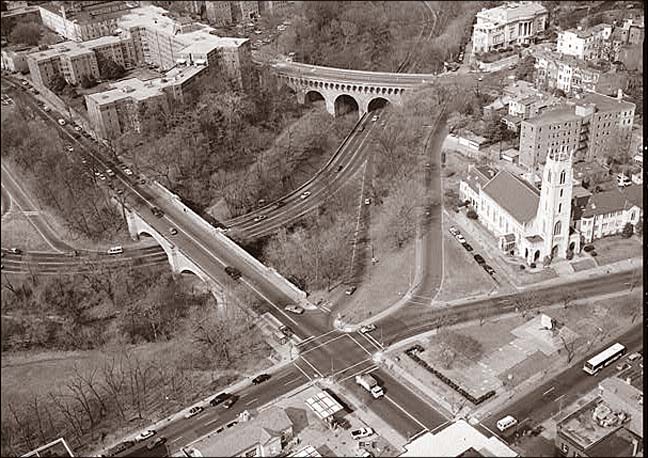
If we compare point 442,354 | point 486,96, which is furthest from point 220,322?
point 486,96

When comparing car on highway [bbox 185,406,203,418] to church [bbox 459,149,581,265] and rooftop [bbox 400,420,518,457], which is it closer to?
rooftop [bbox 400,420,518,457]

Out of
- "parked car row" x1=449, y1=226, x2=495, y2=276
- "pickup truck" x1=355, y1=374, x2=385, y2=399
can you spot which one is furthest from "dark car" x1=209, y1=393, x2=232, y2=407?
"parked car row" x1=449, y1=226, x2=495, y2=276

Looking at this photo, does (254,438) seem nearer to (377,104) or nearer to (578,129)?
(578,129)

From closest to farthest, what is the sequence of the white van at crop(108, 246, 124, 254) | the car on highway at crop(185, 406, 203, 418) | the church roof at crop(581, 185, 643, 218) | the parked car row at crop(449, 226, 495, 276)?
the car on highway at crop(185, 406, 203, 418), the parked car row at crop(449, 226, 495, 276), the church roof at crop(581, 185, 643, 218), the white van at crop(108, 246, 124, 254)

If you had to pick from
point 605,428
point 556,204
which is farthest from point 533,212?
point 605,428

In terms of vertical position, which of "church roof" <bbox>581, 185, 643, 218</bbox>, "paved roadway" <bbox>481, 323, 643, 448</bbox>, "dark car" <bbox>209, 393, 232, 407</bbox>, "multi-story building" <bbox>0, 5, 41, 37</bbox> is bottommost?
"paved roadway" <bbox>481, 323, 643, 448</bbox>

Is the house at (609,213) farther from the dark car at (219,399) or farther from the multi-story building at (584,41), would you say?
the multi-story building at (584,41)
